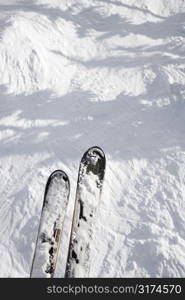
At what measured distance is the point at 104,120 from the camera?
32.2 ft

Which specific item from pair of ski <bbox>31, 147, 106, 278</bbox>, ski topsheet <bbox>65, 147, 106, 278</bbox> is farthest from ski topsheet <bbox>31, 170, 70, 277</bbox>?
ski topsheet <bbox>65, 147, 106, 278</bbox>

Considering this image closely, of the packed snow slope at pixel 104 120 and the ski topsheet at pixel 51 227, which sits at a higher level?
the packed snow slope at pixel 104 120

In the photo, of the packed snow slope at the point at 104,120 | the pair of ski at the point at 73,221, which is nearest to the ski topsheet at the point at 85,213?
the pair of ski at the point at 73,221

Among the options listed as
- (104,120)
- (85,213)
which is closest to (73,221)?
(85,213)

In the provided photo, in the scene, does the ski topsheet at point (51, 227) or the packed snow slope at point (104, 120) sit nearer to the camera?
the ski topsheet at point (51, 227)

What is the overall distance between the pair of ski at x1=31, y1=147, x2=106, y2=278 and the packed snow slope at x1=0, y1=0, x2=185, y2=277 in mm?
1540

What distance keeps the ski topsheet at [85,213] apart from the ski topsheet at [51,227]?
0.28 m

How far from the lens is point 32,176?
338 inches

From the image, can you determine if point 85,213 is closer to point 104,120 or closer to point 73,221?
point 73,221

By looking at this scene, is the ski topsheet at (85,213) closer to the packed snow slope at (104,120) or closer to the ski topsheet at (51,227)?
the ski topsheet at (51,227)

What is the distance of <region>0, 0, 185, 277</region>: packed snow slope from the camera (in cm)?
773

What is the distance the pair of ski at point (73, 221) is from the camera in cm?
593

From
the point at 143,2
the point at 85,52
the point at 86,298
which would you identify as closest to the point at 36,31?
the point at 85,52

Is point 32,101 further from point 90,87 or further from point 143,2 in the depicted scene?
point 143,2
